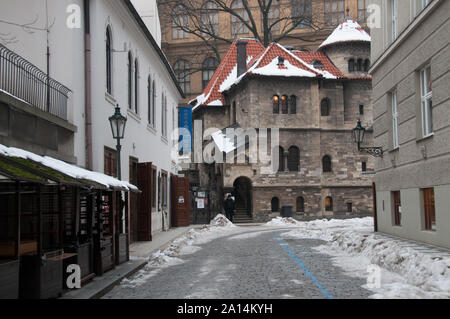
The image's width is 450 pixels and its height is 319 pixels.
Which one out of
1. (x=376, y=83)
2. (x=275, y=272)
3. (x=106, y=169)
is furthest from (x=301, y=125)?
(x=275, y=272)

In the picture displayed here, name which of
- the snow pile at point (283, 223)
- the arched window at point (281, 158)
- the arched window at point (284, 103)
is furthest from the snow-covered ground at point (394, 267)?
the arched window at point (284, 103)

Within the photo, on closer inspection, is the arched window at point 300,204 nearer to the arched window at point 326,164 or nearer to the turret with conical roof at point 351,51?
the arched window at point 326,164

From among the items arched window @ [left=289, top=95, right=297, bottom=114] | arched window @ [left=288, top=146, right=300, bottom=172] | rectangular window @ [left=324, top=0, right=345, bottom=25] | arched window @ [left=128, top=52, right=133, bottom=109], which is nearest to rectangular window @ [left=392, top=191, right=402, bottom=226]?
arched window @ [left=128, top=52, right=133, bottom=109]

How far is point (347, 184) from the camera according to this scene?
40.8 metres

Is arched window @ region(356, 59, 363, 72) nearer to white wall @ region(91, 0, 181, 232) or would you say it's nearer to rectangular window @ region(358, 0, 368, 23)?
rectangular window @ region(358, 0, 368, 23)

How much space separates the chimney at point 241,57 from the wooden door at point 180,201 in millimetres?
17285

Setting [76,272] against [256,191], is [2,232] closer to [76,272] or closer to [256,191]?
[76,272]

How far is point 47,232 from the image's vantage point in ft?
33.8

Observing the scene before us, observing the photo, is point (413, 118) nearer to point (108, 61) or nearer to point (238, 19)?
point (108, 61)

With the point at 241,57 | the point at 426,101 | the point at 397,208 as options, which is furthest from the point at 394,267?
the point at 241,57

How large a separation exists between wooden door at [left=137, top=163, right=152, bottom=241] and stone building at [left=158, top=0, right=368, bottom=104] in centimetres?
3657

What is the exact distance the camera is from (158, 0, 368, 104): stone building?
186ft
